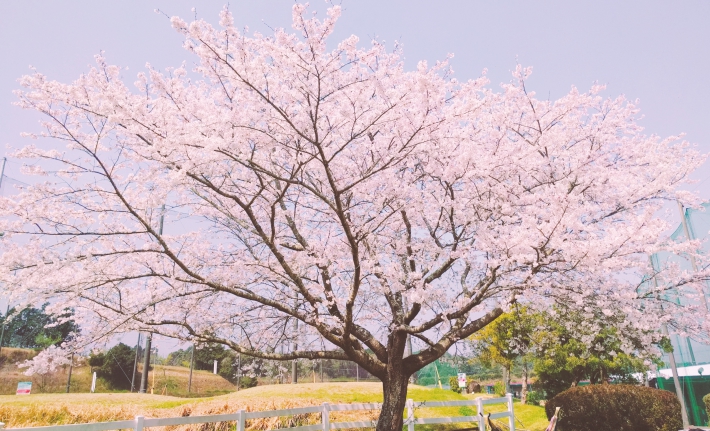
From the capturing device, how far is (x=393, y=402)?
770 centimetres

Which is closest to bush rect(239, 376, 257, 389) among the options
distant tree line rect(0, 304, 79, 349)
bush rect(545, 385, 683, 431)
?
distant tree line rect(0, 304, 79, 349)

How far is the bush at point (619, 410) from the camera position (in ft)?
35.6

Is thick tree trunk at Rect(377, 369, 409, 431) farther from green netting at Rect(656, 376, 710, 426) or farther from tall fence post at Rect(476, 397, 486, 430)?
green netting at Rect(656, 376, 710, 426)

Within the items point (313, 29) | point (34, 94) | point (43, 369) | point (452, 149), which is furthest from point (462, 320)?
point (34, 94)

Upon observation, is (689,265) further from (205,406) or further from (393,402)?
(205,406)

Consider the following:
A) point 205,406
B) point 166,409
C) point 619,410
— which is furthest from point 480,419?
point 166,409

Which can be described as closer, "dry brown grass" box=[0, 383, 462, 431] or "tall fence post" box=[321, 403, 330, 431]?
"tall fence post" box=[321, 403, 330, 431]

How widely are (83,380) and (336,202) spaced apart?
A: 26.4 meters

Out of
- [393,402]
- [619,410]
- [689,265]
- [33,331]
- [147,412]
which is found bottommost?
[619,410]

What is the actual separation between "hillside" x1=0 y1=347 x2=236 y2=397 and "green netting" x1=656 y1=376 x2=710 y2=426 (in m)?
18.8

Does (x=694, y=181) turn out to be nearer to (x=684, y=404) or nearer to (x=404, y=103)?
(x=404, y=103)

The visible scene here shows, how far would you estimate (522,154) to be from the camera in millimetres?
7574

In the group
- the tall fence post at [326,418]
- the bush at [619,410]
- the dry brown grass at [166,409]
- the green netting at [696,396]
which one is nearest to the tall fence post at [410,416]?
the dry brown grass at [166,409]

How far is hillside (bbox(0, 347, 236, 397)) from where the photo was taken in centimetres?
1779
